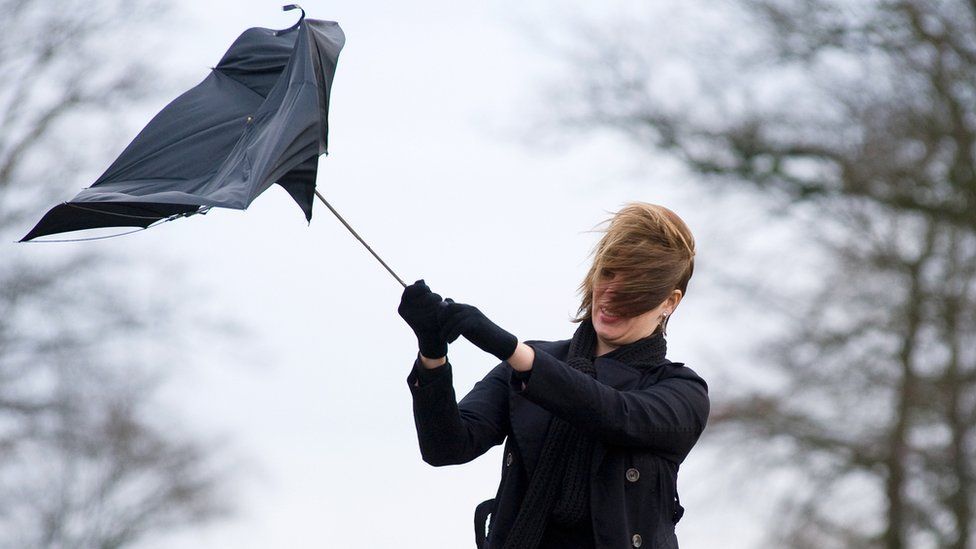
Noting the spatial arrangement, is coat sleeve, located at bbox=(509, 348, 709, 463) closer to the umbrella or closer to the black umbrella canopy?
the umbrella

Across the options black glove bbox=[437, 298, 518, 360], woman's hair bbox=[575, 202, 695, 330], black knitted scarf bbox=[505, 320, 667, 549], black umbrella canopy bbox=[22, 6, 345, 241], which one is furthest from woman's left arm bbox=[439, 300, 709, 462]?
black umbrella canopy bbox=[22, 6, 345, 241]

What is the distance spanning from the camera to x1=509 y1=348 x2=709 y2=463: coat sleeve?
12.0 ft

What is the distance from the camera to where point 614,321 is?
13.2 feet

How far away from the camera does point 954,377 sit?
17016mm

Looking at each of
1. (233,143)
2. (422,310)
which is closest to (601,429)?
(422,310)

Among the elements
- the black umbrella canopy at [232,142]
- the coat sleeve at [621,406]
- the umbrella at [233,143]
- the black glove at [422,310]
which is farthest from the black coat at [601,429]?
the black umbrella canopy at [232,142]

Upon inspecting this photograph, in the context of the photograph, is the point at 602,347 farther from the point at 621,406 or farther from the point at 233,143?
the point at 233,143

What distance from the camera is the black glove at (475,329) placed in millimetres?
3604

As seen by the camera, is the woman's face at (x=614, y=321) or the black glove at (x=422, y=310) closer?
the black glove at (x=422, y=310)

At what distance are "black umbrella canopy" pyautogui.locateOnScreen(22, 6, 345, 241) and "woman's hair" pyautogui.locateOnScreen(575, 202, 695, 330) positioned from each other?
0.73 meters

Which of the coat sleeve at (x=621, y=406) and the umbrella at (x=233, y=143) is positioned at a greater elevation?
the umbrella at (x=233, y=143)

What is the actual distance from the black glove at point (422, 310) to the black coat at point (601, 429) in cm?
11

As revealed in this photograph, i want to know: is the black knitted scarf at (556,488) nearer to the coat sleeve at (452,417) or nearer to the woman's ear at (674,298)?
the coat sleeve at (452,417)

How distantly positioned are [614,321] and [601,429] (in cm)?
38
